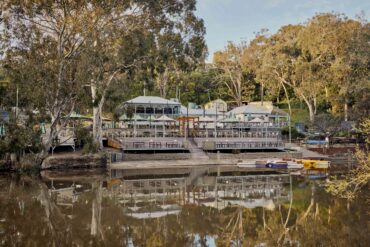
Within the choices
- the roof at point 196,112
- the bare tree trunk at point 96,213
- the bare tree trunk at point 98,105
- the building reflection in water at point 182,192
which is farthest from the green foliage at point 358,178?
the roof at point 196,112

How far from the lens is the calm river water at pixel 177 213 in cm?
1509

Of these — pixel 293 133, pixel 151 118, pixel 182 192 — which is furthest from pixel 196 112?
pixel 182 192

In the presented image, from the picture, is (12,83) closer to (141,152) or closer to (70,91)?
(70,91)

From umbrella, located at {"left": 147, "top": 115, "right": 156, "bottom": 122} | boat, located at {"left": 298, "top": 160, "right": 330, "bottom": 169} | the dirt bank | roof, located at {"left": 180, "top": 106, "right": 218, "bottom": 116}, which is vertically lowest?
boat, located at {"left": 298, "top": 160, "right": 330, "bottom": 169}

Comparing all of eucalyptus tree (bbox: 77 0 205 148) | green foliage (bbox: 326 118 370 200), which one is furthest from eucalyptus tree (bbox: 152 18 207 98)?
green foliage (bbox: 326 118 370 200)

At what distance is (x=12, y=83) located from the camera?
33.9m

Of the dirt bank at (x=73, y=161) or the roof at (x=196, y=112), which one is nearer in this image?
the dirt bank at (x=73, y=161)

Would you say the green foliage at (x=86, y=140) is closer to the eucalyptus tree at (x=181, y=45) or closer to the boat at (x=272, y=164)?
the eucalyptus tree at (x=181, y=45)

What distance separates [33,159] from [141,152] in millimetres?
11132

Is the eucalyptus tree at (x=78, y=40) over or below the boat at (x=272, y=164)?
over

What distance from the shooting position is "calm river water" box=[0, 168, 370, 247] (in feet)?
49.5

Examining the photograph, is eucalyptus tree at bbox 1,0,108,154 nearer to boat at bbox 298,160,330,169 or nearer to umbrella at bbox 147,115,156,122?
umbrella at bbox 147,115,156,122

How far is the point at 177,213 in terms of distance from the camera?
64.2 ft

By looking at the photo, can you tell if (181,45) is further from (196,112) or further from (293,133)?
(293,133)
